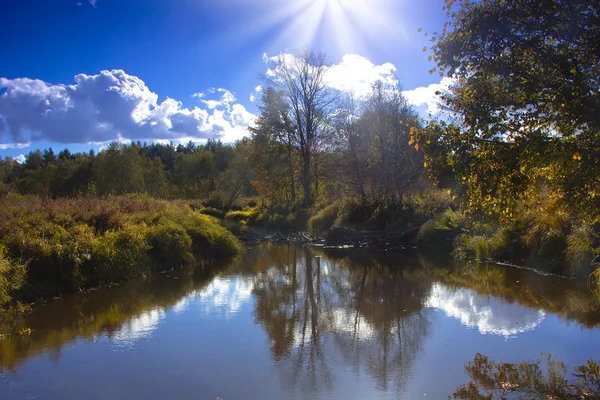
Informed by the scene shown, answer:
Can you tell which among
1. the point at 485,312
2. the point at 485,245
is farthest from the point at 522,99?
the point at 485,245

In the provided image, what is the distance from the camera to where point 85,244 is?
12164 millimetres

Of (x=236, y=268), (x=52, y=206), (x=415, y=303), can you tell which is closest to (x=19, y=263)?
(x=52, y=206)

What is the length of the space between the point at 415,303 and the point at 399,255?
29.8ft

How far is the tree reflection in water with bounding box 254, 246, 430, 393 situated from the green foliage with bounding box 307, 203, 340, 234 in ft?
38.5

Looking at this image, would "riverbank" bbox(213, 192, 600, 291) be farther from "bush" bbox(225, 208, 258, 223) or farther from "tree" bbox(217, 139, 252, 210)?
"tree" bbox(217, 139, 252, 210)

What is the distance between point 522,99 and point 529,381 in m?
3.76

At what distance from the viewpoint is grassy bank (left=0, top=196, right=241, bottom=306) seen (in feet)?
35.1

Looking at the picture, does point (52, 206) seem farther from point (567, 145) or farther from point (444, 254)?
point (444, 254)

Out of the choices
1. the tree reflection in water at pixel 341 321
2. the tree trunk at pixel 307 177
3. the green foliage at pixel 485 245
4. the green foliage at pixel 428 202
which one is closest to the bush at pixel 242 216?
the tree trunk at pixel 307 177

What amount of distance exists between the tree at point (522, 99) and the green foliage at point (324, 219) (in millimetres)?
21443

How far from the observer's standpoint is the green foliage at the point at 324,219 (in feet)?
93.3

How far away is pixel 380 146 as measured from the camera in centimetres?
2489

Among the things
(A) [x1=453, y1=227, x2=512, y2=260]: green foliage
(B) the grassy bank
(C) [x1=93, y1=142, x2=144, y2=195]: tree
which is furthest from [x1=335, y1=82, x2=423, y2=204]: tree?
(C) [x1=93, y1=142, x2=144, y2=195]: tree

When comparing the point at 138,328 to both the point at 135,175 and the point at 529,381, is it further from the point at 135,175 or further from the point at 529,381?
the point at 135,175
